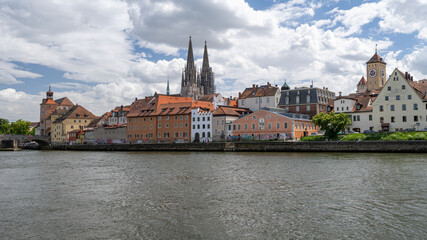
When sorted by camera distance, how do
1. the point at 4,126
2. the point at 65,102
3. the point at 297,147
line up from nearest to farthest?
1. the point at 297,147
2. the point at 4,126
3. the point at 65,102

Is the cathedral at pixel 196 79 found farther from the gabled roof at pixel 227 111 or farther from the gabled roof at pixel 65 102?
the gabled roof at pixel 227 111

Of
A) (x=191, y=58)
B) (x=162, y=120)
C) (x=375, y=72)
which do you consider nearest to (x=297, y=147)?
(x=162, y=120)

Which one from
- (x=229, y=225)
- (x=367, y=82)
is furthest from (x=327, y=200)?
(x=367, y=82)

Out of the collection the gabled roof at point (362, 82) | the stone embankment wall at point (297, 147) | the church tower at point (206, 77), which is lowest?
the stone embankment wall at point (297, 147)

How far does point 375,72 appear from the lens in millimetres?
151875

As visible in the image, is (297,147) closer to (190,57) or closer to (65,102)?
(65,102)

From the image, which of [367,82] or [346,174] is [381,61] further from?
[346,174]

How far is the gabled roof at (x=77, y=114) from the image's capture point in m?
144

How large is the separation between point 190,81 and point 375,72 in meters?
82.6

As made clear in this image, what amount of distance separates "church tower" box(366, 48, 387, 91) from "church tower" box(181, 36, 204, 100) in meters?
74.9

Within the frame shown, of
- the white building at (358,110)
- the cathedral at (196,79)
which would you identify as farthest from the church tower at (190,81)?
the white building at (358,110)

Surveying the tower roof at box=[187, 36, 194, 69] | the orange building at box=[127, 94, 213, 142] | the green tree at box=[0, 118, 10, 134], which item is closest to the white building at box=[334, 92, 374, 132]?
the orange building at box=[127, 94, 213, 142]

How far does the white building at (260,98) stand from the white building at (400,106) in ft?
89.6

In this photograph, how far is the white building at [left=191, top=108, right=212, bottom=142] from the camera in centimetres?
9050
